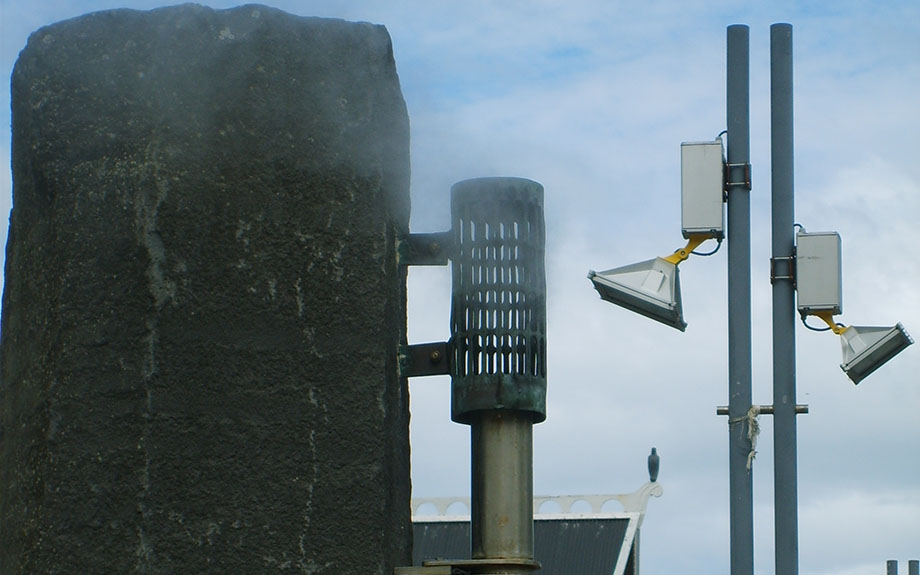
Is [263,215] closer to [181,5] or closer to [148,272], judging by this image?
[148,272]

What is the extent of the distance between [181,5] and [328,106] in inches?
18.2

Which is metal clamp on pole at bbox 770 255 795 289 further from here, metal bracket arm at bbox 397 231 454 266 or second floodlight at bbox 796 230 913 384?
metal bracket arm at bbox 397 231 454 266

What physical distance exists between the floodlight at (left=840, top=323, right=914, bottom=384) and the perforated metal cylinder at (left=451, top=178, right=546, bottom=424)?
140 inches

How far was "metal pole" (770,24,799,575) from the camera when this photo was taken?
24.2 ft

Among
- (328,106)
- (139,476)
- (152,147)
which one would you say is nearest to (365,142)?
(328,106)

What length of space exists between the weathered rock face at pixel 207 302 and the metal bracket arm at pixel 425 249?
5cm

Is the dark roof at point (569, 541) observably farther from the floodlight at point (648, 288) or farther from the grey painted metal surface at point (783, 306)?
the floodlight at point (648, 288)

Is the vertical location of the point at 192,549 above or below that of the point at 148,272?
below

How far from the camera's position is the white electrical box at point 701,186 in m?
7.66

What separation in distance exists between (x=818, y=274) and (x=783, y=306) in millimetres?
213

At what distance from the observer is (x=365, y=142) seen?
14.1 ft

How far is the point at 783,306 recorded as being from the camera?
7.70 m

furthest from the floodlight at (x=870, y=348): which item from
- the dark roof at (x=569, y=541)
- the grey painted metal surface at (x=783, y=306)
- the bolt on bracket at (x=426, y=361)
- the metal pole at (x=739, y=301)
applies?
the dark roof at (x=569, y=541)

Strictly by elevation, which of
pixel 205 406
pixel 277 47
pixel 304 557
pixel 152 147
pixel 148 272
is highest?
pixel 277 47
